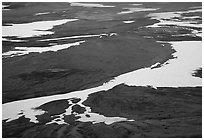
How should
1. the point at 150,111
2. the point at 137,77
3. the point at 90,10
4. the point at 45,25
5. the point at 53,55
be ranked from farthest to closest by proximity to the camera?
the point at 90,10 → the point at 45,25 → the point at 53,55 → the point at 137,77 → the point at 150,111

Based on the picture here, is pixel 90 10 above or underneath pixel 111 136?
above

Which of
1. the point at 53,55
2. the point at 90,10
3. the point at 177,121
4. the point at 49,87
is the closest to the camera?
the point at 177,121

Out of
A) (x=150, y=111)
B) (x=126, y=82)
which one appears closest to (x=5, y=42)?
(x=126, y=82)

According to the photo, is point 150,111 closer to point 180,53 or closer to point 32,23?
point 180,53

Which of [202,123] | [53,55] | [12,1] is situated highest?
[12,1]

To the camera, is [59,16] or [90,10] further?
[90,10]

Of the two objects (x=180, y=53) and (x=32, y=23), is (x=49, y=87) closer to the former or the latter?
(x=180, y=53)
